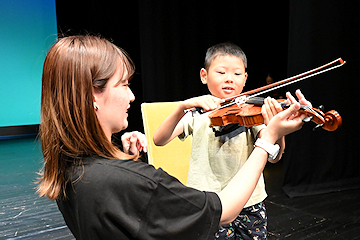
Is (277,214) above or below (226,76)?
below

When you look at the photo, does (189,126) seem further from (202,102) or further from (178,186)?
(178,186)

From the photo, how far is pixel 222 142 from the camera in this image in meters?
1.21

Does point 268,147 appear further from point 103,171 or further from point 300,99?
point 103,171

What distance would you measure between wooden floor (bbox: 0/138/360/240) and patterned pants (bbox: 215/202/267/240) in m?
1.06

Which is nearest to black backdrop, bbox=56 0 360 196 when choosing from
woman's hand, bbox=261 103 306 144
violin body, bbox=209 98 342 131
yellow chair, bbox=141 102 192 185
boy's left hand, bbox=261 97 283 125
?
yellow chair, bbox=141 102 192 185

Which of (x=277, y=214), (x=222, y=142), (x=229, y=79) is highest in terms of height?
(x=229, y=79)

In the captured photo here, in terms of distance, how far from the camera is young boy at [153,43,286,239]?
1160 mm

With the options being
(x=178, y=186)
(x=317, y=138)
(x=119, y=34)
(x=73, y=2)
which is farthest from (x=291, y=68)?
(x=73, y=2)

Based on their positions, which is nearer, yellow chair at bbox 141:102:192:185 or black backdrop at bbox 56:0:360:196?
yellow chair at bbox 141:102:192:185

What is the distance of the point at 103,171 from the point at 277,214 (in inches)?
85.4

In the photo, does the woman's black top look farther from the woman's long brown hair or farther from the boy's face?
the boy's face

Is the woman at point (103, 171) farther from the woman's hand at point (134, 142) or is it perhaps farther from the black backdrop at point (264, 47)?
the black backdrop at point (264, 47)

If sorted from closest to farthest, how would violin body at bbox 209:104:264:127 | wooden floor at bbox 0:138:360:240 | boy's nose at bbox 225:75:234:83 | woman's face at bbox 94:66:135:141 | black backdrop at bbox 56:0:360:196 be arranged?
woman's face at bbox 94:66:135:141 → violin body at bbox 209:104:264:127 → boy's nose at bbox 225:75:234:83 → wooden floor at bbox 0:138:360:240 → black backdrop at bbox 56:0:360:196

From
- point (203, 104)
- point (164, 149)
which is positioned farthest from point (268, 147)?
point (164, 149)
